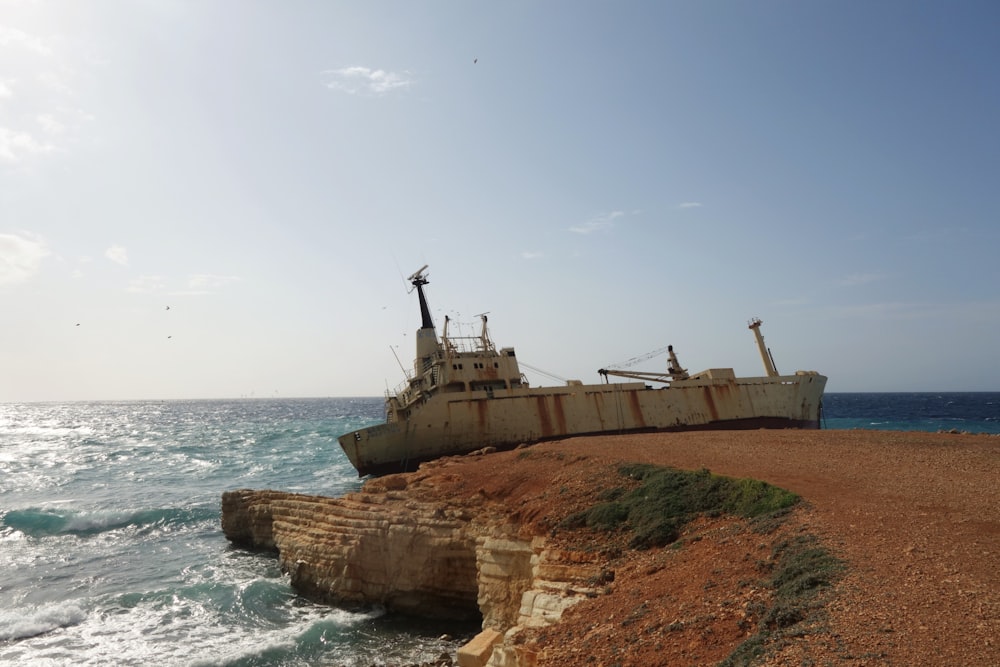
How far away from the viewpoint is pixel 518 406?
32844 millimetres

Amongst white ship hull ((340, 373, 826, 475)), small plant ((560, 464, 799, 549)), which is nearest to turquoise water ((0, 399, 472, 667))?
white ship hull ((340, 373, 826, 475))

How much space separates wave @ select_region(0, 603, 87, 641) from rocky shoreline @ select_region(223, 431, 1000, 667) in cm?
568

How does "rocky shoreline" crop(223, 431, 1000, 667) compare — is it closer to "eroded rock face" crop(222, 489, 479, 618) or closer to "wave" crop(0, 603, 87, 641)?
"eroded rock face" crop(222, 489, 479, 618)

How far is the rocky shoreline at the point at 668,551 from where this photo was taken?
21.0 ft

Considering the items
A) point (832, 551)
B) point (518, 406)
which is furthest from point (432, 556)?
point (518, 406)

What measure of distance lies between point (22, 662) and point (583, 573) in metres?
13.7

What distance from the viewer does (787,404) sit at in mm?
37906

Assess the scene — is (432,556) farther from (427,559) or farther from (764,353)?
(764,353)

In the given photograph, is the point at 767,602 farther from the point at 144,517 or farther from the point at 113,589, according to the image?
the point at 144,517

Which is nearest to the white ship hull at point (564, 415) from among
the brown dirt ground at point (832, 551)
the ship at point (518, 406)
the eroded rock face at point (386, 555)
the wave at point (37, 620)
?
the ship at point (518, 406)

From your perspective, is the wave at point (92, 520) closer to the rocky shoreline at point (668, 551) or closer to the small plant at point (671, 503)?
the rocky shoreline at point (668, 551)

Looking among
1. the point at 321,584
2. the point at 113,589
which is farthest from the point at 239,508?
the point at 321,584

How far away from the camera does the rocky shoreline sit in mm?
6395

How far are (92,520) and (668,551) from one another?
2838 cm
